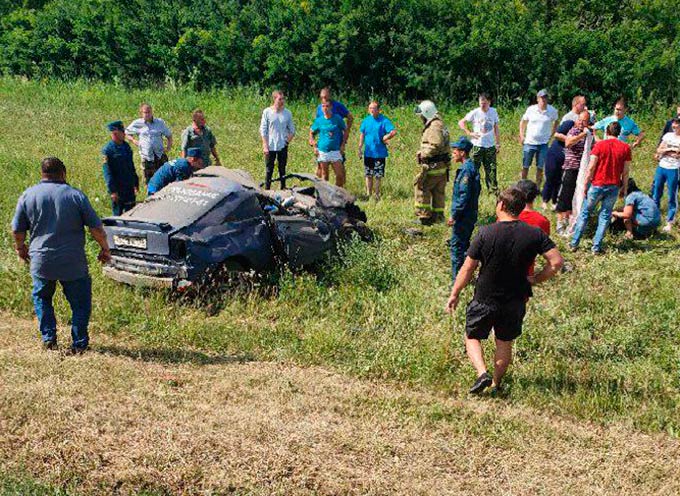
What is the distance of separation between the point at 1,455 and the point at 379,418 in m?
2.80

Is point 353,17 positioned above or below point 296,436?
above

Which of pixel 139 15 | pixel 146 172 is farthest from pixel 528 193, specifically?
pixel 139 15

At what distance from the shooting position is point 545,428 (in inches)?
Answer: 235

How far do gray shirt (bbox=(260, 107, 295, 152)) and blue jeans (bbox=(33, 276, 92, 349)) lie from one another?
5.73 metres

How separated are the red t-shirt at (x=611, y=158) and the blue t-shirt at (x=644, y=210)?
3.38ft

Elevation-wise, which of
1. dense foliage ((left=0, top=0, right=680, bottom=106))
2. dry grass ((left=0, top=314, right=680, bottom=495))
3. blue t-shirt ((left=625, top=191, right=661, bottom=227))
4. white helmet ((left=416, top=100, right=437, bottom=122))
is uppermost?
dense foliage ((left=0, top=0, right=680, bottom=106))

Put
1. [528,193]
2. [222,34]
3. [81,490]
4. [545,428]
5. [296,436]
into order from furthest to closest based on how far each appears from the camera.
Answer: [222,34], [528,193], [545,428], [296,436], [81,490]

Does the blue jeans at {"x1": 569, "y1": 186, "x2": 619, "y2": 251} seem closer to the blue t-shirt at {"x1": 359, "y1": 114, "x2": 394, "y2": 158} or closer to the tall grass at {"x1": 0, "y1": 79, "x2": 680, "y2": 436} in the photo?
the tall grass at {"x1": 0, "y1": 79, "x2": 680, "y2": 436}

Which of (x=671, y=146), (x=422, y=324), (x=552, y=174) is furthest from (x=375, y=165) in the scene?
(x=422, y=324)

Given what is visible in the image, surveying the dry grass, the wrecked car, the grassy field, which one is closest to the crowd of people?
the grassy field

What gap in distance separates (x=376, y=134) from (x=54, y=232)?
6.83 metres

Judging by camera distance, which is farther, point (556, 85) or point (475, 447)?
point (556, 85)

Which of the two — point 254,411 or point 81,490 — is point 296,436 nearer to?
point 254,411

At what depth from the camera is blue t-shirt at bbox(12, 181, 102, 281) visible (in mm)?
6457
